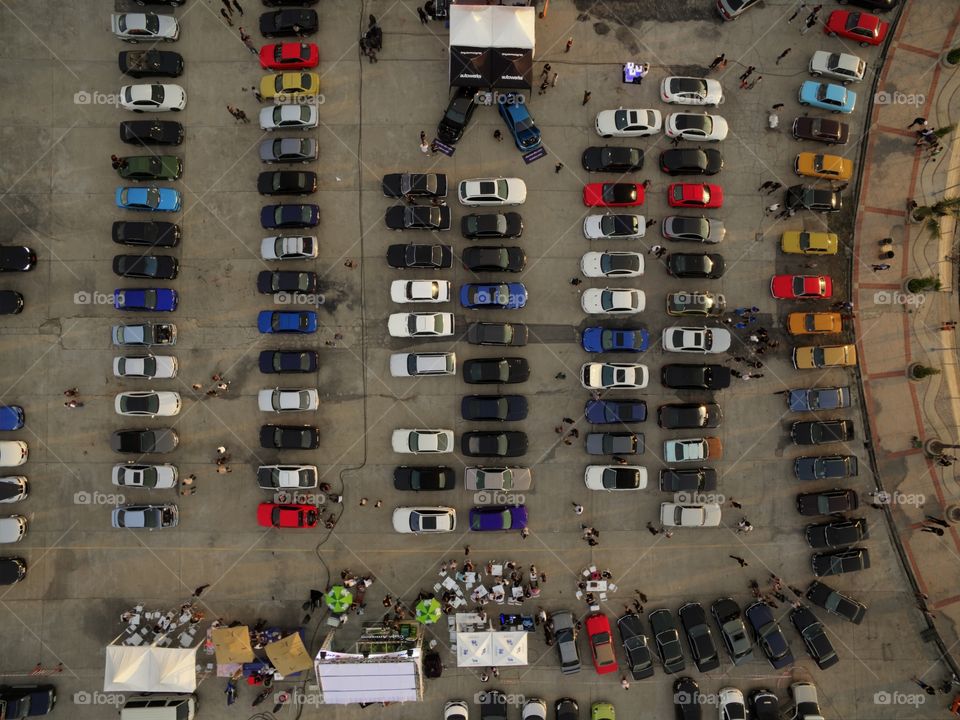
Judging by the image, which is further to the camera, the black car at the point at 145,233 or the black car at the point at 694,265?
the black car at the point at 694,265

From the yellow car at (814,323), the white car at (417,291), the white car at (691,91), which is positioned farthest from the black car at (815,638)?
the white car at (691,91)

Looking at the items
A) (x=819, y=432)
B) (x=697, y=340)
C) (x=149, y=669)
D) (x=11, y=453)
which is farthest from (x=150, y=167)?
(x=819, y=432)

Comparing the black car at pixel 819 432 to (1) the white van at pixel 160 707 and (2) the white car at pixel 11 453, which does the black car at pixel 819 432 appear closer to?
(1) the white van at pixel 160 707

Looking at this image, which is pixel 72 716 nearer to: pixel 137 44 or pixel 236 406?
pixel 236 406

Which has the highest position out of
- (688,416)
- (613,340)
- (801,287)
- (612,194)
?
(612,194)

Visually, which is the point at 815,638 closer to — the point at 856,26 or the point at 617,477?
the point at 617,477

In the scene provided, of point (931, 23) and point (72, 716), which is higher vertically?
point (931, 23)

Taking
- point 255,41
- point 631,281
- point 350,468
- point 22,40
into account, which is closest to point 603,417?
point 631,281
